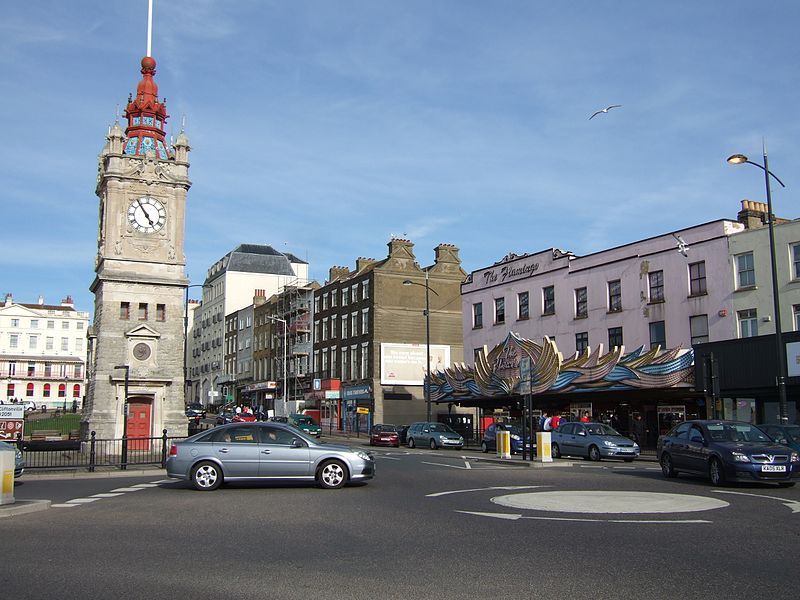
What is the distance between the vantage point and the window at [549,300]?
44.4m

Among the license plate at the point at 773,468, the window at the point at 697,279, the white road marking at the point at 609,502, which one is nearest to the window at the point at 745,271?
the window at the point at 697,279

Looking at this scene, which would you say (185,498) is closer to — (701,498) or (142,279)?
(701,498)

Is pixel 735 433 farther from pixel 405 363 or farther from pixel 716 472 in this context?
pixel 405 363

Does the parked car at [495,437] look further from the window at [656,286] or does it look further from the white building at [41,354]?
the white building at [41,354]

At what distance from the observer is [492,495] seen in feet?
52.5

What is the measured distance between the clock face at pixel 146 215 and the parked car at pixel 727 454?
1166 inches

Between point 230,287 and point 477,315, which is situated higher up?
point 230,287

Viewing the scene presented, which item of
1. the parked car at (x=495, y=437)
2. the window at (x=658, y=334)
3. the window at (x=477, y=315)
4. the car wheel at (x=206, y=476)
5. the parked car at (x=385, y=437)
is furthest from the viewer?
the window at (x=477, y=315)

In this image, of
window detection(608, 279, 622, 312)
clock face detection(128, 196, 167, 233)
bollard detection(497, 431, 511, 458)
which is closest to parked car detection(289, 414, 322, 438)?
clock face detection(128, 196, 167, 233)

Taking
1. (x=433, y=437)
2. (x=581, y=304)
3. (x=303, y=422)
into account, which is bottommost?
(x=433, y=437)

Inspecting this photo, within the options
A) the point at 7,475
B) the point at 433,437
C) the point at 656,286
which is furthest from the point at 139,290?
the point at 7,475

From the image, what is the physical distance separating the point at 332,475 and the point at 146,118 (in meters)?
32.4

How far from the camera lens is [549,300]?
4484cm

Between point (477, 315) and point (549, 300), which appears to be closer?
point (549, 300)
